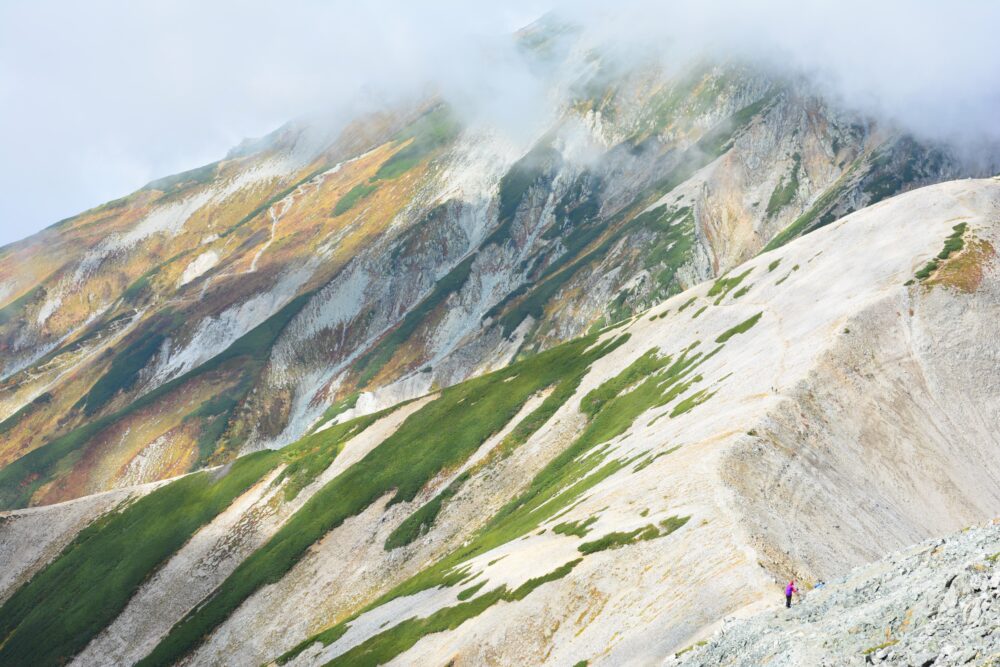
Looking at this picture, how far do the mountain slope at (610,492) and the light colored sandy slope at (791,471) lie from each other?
0.17m

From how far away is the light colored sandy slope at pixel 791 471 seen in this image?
3341cm

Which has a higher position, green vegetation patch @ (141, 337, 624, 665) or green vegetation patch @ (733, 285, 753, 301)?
green vegetation patch @ (733, 285, 753, 301)

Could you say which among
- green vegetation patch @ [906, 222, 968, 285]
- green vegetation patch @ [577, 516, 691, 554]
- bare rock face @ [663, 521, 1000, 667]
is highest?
bare rock face @ [663, 521, 1000, 667]

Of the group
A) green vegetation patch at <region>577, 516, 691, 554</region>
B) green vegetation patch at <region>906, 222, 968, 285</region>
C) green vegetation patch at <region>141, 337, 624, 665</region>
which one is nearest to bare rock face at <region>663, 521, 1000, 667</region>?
green vegetation patch at <region>577, 516, 691, 554</region>

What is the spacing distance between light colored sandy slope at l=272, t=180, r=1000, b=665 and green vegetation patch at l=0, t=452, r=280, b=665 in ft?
194

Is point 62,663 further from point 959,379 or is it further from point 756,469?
point 959,379

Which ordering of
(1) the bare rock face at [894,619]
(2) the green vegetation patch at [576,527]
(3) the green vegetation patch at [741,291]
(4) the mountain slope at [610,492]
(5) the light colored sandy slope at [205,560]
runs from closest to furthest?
(1) the bare rock face at [894,619] → (4) the mountain slope at [610,492] → (2) the green vegetation patch at [576,527] → (3) the green vegetation patch at [741,291] → (5) the light colored sandy slope at [205,560]

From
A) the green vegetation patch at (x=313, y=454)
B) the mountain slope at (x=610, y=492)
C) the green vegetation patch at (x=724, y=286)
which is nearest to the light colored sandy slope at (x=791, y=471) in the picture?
the mountain slope at (x=610, y=492)

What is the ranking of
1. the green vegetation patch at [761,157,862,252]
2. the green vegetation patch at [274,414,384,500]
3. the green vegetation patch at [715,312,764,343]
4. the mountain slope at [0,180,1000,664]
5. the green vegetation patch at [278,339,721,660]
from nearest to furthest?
the mountain slope at [0,180,1000,664], the green vegetation patch at [278,339,721,660], the green vegetation patch at [715,312,764,343], the green vegetation patch at [274,414,384,500], the green vegetation patch at [761,157,862,252]

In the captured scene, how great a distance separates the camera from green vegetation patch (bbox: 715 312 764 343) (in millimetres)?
72875

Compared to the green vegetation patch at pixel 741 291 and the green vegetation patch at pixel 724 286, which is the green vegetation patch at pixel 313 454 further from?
the green vegetation patch at pixel 741 291

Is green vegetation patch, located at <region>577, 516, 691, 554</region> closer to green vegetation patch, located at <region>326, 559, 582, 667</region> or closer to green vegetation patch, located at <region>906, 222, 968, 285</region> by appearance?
A: green vegetation patch, located at <region>326, 559, 582, 667</region>

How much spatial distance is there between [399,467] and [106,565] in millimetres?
53899

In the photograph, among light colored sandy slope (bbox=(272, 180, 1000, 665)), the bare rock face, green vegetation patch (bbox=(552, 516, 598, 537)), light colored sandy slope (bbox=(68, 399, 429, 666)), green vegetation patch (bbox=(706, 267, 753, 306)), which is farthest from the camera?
light colored sandy slope (bbox=(68, 399, 429, 666))
